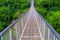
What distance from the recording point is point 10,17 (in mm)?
16438

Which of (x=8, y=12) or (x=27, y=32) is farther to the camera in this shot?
(x=8, y=12)

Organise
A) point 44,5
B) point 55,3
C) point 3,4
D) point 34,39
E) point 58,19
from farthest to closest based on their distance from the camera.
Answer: point 3,4 < point 44,5 < point 55,3 < point 58,19 < point 34,39

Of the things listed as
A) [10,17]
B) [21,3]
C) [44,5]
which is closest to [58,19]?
[44,5]

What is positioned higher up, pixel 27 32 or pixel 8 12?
pixel 27 32

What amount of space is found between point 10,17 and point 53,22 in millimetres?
6823

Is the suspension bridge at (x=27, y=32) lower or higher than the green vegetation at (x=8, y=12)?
higher

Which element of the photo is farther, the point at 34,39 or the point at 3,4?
the point at 3,4

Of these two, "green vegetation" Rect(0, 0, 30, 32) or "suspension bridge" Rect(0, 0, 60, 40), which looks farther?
"green vegetation" Rect(0, 0, 30, 32)

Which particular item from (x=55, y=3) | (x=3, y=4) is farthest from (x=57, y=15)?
(x=3, y=4)

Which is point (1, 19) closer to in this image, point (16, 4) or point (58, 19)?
point (16, 4)

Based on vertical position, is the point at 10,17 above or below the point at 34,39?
below

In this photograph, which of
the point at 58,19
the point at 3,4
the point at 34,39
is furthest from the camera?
the point at 3,4

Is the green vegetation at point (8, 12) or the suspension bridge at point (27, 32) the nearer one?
the suspension bridge at point (27, 32)

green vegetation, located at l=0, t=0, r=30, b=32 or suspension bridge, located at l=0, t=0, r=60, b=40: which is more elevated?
suspension bridge, located at l=0, t=0, r=60, b=40
